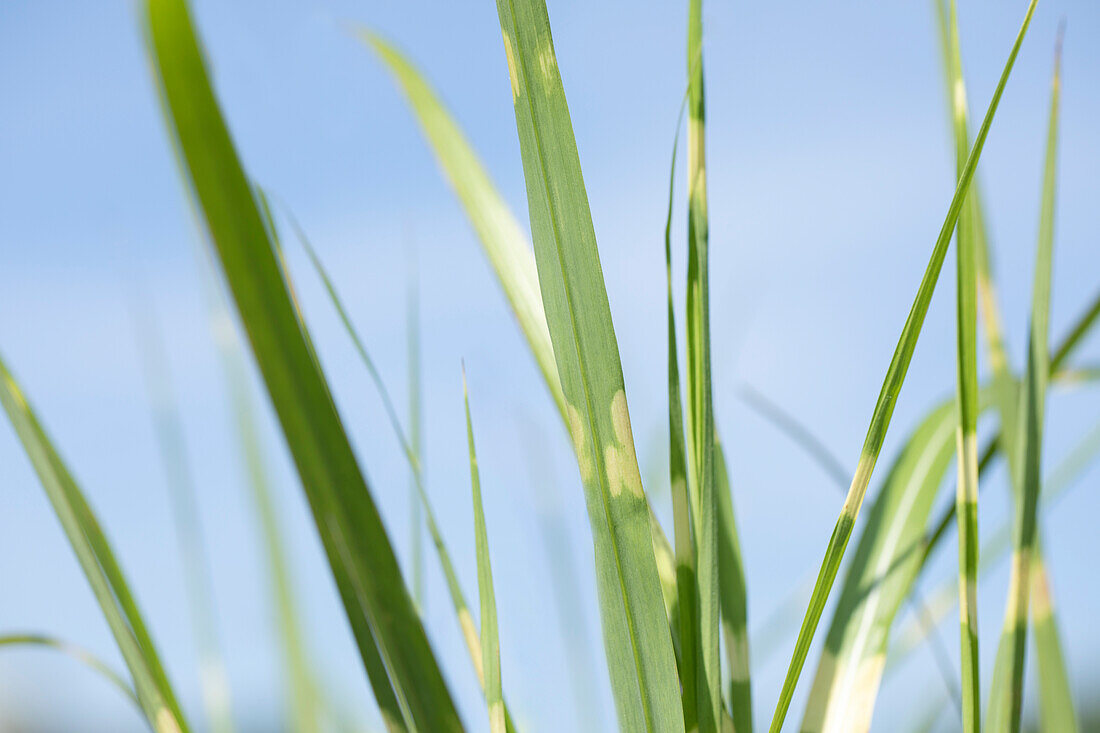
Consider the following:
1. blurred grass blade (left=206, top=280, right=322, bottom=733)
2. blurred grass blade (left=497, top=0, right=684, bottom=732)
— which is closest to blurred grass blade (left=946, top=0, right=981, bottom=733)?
blurred grass blade (left=497, top=0, right=684, bottom=732)

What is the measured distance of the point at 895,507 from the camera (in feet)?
1.15

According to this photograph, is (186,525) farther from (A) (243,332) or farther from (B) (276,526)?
(A) (243,332)

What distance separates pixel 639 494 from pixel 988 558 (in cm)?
33

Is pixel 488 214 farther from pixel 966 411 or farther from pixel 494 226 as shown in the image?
pixel 966 411

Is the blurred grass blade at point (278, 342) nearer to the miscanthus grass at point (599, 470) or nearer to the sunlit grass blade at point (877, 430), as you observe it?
the miscanthus grass at point (599, 470)

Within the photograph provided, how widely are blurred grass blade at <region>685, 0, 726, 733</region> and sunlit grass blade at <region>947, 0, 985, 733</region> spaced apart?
0.08 metres

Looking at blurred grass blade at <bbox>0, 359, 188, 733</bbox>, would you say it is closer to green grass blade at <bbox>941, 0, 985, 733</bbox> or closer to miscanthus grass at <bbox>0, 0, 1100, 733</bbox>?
Answer: miscanthus grass at <bbox>0, 0, 1100, 733</bbox>

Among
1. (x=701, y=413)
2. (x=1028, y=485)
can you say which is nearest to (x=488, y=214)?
(x=701, y=413)

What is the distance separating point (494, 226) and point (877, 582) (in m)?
0.23

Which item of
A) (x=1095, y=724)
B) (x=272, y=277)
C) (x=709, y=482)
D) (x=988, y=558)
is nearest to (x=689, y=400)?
(x=709, y=482)

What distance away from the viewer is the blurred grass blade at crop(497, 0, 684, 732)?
0.64ft

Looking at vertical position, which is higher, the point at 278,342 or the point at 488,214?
the point at 488,214

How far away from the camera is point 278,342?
15 cm

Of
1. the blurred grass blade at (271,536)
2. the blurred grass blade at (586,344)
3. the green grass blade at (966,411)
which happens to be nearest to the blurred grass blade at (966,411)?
the green grass blade at (966,411)
